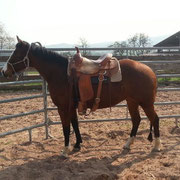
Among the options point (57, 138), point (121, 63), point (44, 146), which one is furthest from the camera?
point (57, 138)

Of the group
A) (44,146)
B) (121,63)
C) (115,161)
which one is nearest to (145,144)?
(115,161)

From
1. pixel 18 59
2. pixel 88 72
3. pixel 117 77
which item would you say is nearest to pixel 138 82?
pixel 117 77

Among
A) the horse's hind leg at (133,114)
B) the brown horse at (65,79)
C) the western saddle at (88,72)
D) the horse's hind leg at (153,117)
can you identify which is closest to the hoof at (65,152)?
the brown horse at (65,79)

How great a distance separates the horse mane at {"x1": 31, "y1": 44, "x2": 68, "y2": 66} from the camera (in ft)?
10.9

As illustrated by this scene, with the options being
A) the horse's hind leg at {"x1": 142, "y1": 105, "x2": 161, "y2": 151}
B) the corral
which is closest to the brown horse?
the horse's hind leg at {"x1": 142, "y1": 105, "x2": 161, "y2": 151}

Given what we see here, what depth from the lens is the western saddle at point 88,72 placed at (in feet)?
10.8

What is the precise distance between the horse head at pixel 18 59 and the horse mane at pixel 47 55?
12cm

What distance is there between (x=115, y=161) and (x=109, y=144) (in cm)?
74

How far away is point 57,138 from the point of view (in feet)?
14.2

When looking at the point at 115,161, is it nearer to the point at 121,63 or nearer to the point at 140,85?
the point at 140,85

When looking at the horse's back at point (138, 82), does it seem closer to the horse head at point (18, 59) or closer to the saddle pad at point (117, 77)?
the saddle pad at point (117, 77)

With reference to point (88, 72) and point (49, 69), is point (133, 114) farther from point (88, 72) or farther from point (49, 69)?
point (49, 69)

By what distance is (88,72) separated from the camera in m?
3.29

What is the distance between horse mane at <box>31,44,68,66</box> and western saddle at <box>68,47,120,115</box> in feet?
0.61
